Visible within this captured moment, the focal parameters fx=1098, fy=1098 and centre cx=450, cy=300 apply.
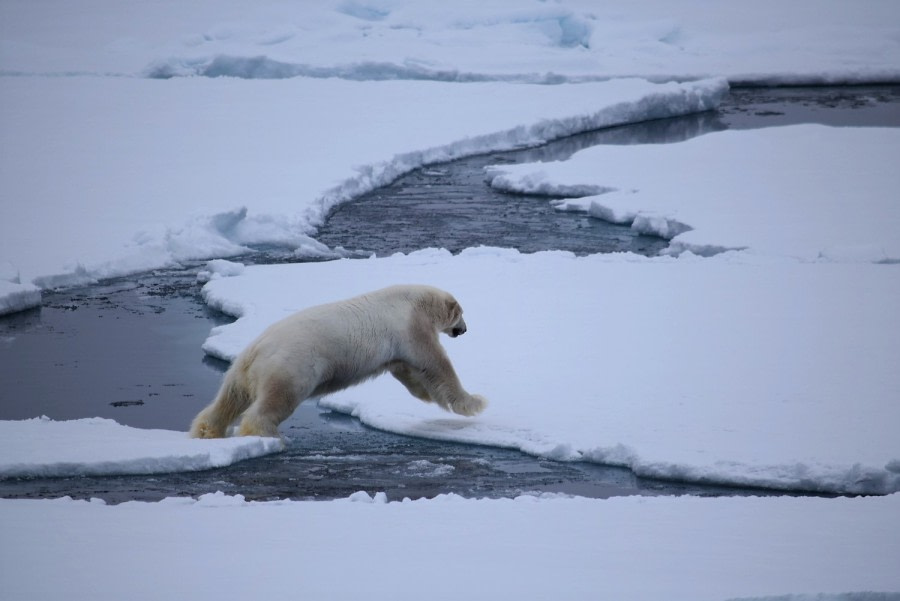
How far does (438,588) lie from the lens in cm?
362

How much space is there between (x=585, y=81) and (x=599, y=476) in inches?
776

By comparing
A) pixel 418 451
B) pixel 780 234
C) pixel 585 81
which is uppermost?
pixel 585 81

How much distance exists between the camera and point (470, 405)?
671cm

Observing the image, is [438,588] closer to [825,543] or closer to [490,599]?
[490,599]

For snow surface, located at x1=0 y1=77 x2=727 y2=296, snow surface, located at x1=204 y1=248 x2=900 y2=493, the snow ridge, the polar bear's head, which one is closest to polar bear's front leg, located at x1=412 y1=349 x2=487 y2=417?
snow surface, located at x1=204 y1=248 x2=900 y2=493

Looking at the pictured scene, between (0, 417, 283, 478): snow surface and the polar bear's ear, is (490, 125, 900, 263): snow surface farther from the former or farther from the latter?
(0, 417, 283, 478): snow surface

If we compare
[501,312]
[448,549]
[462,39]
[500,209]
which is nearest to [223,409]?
[448,549]

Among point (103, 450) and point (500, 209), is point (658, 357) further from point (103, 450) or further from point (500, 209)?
point (500, 209)

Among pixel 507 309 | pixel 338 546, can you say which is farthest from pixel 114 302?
pixel 338 546

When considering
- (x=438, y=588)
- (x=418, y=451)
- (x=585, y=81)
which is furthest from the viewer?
(x=585, y=81)

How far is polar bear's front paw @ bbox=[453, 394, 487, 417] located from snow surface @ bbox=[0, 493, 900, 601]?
5.79 ft

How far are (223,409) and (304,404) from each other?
46.7 inches

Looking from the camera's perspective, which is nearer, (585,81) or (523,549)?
(523,549)

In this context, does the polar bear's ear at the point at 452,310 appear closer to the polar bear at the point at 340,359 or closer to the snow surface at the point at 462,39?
the polar bear at the point at 340,359
